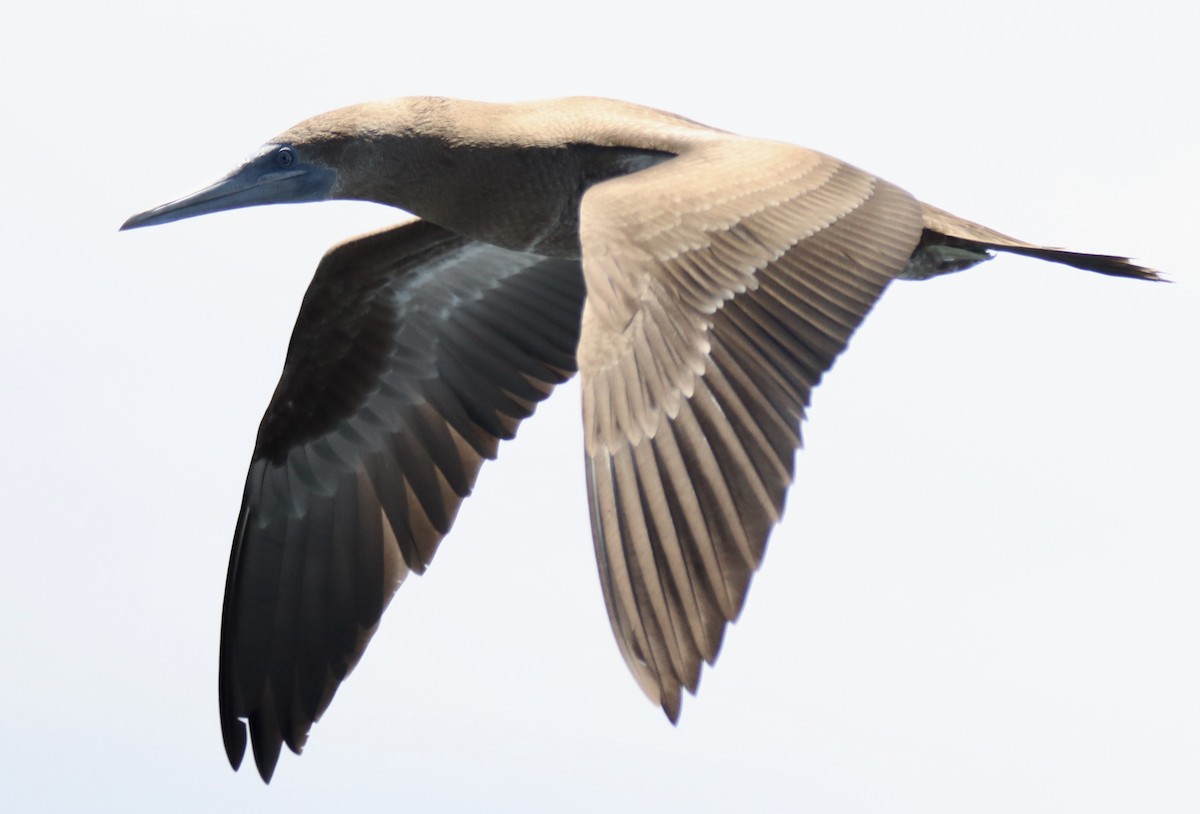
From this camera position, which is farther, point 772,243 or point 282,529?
point 282,529

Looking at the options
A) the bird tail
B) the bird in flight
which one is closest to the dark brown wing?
the bird in flight

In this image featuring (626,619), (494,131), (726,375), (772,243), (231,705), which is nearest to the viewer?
(626,619)

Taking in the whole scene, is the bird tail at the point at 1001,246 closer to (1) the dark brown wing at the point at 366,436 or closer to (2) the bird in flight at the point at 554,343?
(2) the bird in flight at the point at 554,343

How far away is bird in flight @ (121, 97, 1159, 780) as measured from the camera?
21.2 ft

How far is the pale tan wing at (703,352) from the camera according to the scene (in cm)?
622

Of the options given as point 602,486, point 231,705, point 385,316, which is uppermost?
point 602,486

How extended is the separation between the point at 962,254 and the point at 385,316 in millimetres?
2986

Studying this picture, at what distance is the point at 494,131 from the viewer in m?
8.80

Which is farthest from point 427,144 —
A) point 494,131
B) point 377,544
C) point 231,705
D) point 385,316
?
point 231,705

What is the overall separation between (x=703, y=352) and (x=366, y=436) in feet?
12.7


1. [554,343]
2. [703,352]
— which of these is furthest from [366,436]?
[703,352]

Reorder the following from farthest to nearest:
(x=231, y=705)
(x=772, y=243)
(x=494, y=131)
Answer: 1. (x=231, y=705)
2. (x=494, y=131)
3. (x=772, y=243)

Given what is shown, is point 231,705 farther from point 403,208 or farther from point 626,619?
point 626,619

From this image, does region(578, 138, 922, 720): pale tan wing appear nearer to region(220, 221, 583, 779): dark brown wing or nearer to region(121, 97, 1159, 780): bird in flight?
region(121, 97, 1159, 780): bird in flight
